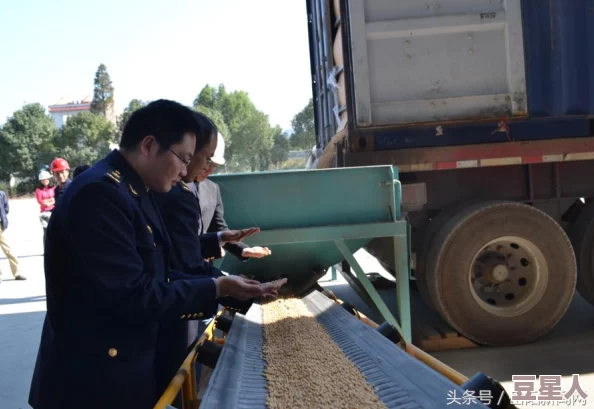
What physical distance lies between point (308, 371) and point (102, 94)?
63309mm

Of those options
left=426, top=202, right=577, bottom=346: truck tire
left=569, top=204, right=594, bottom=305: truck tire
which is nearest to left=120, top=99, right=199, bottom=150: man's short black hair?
left=426, top=202, right=577, bottom=346: truck tire

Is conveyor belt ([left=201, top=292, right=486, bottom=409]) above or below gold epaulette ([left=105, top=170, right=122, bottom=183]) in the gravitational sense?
below

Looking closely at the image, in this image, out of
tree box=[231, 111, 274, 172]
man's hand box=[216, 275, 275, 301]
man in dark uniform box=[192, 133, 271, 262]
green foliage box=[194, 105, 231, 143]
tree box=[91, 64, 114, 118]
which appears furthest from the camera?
tree box=[91, 64, 114, 118]

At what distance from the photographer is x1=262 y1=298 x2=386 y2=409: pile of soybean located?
1656 mm

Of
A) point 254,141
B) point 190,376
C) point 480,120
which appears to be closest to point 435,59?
point 480,120

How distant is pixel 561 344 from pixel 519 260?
749 millimetres

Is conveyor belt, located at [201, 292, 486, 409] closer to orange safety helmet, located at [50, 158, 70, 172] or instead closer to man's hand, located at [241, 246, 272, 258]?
man's hand, located at [241, 246, 272, 258]

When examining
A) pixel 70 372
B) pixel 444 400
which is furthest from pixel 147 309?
pixel 444 400

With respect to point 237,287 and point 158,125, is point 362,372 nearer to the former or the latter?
point 237,287

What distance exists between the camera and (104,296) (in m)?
1.46

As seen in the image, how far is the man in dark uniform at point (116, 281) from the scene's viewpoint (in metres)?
1.46

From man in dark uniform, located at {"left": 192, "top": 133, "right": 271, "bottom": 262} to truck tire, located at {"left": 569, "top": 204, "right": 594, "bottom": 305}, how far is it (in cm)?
286

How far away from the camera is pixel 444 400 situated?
149 cm

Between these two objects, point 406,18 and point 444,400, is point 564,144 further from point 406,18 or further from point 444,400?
point 444,400
